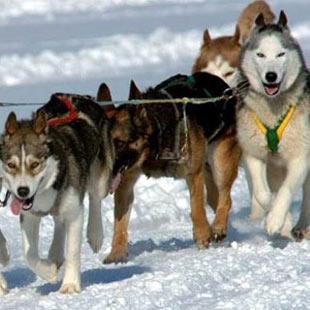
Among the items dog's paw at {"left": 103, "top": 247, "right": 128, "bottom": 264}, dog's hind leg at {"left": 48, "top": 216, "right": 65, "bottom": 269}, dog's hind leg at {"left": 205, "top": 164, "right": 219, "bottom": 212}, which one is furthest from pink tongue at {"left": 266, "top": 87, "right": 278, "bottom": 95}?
dog's hind leg at {"left": 48, "top": 216, "right": 65, "bottom": 269}

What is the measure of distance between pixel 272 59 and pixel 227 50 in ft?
4.84

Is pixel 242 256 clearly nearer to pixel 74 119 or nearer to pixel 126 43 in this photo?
pixel 74 119

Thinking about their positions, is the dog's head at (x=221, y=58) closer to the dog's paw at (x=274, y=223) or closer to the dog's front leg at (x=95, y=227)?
the dog's paw at (x=274, y=223)

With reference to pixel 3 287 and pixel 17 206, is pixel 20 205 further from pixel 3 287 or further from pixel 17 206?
pixel 3 287

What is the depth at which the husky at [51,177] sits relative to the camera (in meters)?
5.05

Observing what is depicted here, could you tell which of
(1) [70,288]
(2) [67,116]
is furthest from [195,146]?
(1) [70,288]

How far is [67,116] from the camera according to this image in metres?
5.85

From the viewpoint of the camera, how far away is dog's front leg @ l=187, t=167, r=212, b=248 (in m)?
6.73

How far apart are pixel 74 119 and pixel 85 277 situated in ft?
2.60

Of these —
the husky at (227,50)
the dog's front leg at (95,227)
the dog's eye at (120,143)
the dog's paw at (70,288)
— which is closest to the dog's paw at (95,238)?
the dog's front leg at (95,227)

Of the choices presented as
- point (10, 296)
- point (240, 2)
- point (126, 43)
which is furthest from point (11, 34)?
point (10, 296)

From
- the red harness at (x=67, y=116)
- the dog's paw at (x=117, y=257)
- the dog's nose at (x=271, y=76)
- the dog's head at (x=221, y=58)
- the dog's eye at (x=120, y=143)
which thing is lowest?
the dog's paw at (x=117, y=257)

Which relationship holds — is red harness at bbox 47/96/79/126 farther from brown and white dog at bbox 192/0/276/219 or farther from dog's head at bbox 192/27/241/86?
dog's head at bbox 192/27/241/86

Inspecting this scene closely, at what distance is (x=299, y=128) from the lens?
640 centimetres
